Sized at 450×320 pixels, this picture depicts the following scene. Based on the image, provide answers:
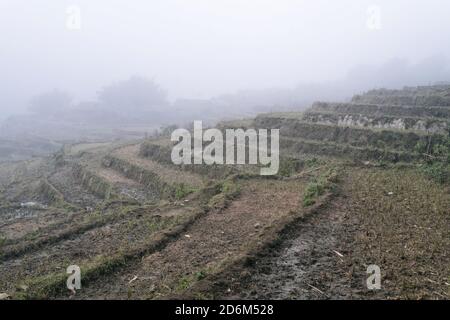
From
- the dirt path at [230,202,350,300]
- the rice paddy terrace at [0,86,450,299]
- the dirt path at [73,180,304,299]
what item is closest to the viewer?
the dirt path at [230,202,350,300]

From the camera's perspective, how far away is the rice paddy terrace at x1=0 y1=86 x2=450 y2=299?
902cm

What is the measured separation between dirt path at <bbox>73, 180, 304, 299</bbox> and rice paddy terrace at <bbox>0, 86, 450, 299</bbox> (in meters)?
0.05

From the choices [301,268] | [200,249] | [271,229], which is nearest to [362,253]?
[301,268]

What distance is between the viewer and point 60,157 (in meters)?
40.6

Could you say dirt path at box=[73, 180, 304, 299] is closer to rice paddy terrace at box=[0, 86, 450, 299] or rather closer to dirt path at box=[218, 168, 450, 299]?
rice paddy terrace at box=[0, 86, 450, 299]

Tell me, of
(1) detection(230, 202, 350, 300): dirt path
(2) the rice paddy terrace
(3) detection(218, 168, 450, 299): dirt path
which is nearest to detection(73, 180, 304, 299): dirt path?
(2) the rice paddy terrace

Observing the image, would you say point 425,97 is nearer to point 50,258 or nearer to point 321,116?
point 321,116

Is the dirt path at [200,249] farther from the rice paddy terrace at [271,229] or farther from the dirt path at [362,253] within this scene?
the dirt path at [362,253]

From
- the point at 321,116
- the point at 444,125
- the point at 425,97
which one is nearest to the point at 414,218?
the point at 444,125

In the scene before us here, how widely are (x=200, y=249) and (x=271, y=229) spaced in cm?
197

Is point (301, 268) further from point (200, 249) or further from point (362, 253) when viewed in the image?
point (200, 249)

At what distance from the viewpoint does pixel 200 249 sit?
11.4 metres
